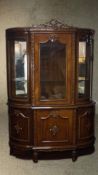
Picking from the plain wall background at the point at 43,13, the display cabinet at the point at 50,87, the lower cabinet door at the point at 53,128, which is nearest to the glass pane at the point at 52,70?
the display cabinet at the point at 50,87

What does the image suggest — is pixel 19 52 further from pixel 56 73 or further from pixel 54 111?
pixel 54 111

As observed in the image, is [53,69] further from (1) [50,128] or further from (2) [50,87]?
(1) [50,128]

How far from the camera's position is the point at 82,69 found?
3881mm

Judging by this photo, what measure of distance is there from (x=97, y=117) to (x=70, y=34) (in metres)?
1.33

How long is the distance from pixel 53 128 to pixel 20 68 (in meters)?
0.86

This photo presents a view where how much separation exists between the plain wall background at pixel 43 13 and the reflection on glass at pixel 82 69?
1.68 feet

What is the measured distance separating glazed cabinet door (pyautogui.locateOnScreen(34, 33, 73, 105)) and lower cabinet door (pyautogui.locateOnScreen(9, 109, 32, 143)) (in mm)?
236

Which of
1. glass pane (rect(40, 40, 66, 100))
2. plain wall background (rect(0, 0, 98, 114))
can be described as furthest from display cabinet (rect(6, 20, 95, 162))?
plain wall background (rect(0, 0, 98, 114))

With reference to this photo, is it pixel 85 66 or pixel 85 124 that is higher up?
pixel 85 66

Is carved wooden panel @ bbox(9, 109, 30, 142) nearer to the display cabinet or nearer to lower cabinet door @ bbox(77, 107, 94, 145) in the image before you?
the display cabinet

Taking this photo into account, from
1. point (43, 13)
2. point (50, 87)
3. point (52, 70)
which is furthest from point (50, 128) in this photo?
point (43, 13)

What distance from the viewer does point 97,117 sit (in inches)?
171

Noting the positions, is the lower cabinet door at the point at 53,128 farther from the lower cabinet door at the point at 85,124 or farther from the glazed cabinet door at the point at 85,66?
the glazed cabinet door at the point at 85,66

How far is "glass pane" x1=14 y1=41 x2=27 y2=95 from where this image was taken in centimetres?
378
